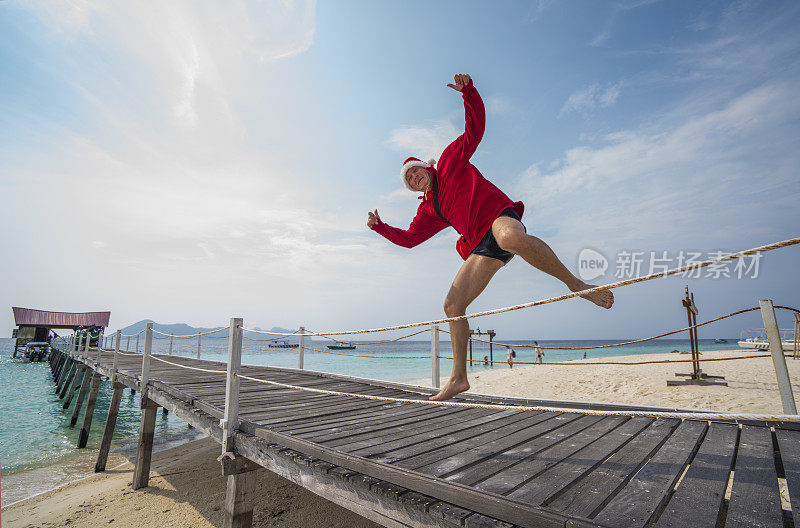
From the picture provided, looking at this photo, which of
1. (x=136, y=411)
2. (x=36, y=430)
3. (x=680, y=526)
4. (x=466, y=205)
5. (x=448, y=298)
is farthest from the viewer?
(x=136, y=411)

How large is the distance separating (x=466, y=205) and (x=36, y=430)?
1548cm

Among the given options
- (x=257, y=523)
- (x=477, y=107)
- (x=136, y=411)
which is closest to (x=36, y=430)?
(x=136, y=411)

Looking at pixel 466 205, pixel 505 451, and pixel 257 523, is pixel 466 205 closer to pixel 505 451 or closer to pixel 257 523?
pixel 505 451

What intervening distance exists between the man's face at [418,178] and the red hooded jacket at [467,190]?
0.15ft

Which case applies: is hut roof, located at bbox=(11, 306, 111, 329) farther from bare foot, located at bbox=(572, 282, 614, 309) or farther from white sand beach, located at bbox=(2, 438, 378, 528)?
bare foot, located at bbox=(572, 282, 614, 309)

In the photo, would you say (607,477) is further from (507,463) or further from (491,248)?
(491,248)

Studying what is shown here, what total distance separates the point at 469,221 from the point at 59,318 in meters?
55.2

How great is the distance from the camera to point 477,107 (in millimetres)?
2416

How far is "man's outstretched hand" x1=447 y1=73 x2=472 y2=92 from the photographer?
2.37 metres

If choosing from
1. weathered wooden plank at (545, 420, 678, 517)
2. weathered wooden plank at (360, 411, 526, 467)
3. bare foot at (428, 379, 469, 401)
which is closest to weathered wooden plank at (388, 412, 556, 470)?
weathered wooden plank at (360, 411, 526, 467)

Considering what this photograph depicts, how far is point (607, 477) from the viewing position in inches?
73.2

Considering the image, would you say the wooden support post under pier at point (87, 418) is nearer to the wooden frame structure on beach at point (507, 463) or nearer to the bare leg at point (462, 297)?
the wooden frame structure on beach at point (507, 463)

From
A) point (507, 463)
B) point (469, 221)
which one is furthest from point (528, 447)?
point (469, 221)

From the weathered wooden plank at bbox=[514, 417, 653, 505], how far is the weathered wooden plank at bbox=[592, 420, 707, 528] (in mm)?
208
